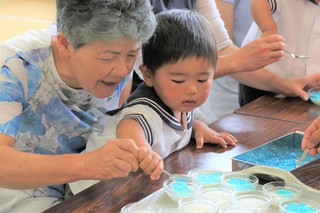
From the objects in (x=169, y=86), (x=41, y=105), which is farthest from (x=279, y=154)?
(x=41, y=105)

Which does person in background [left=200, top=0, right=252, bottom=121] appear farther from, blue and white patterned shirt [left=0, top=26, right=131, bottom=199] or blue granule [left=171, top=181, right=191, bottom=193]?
blue granule [left=171, top=181, right=191, bottom=193]

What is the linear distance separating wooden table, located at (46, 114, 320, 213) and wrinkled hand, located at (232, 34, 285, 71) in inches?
7.7

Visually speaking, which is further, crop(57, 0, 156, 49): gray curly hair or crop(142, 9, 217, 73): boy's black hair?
crop(142, 9, 217, 73): boy's black hair

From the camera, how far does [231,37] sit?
3271 mm

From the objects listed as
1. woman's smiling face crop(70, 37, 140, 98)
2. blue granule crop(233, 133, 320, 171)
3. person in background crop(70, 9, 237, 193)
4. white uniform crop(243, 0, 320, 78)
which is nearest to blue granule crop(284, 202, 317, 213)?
blue granule crop(233, 133, 320, 171)

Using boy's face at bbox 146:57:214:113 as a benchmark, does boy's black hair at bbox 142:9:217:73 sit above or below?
above

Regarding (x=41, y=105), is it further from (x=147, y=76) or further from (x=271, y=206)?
(x=271, y=206)

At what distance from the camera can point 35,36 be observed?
1.56 metres

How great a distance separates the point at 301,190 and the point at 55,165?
0.57m

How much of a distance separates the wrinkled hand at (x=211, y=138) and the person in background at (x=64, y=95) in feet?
0.99

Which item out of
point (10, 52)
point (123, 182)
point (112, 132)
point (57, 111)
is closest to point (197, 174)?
point (123, 182)

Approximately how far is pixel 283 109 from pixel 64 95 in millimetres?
827

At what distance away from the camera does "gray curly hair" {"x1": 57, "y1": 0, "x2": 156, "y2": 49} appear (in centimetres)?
132

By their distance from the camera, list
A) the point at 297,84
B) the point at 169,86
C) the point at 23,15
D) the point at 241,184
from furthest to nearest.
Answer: the point at 23,15 < the point at 297,84 < the point at 169,86 < the point at 241,184
